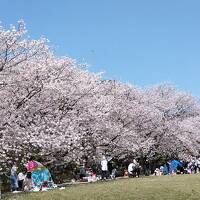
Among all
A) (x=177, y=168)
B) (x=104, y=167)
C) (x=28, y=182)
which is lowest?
(x=28, y=182)

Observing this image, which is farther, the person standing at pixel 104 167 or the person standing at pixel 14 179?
the person standing at pixel 104 167

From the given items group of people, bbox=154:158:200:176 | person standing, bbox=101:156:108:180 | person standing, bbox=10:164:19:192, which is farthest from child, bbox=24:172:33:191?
group of people, bbox=154:158:200:176

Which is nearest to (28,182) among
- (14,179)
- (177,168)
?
(14,179)

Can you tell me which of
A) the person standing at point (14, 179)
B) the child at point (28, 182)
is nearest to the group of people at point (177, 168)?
the child at point (28, 182)

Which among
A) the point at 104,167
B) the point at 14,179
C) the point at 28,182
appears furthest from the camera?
the point at 104,167

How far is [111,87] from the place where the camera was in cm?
4678

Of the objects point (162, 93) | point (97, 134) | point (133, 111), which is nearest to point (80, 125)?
point (97, 134)

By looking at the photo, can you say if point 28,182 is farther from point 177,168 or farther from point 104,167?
point 177,168

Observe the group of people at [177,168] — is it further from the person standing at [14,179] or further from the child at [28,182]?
the person standing at [14,179]

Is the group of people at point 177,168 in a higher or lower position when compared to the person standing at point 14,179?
higher

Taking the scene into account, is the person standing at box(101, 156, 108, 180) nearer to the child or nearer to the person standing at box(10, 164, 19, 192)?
the child

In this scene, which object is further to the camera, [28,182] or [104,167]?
[104,167]

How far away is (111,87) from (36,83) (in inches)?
846

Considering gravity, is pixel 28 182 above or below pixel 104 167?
below
